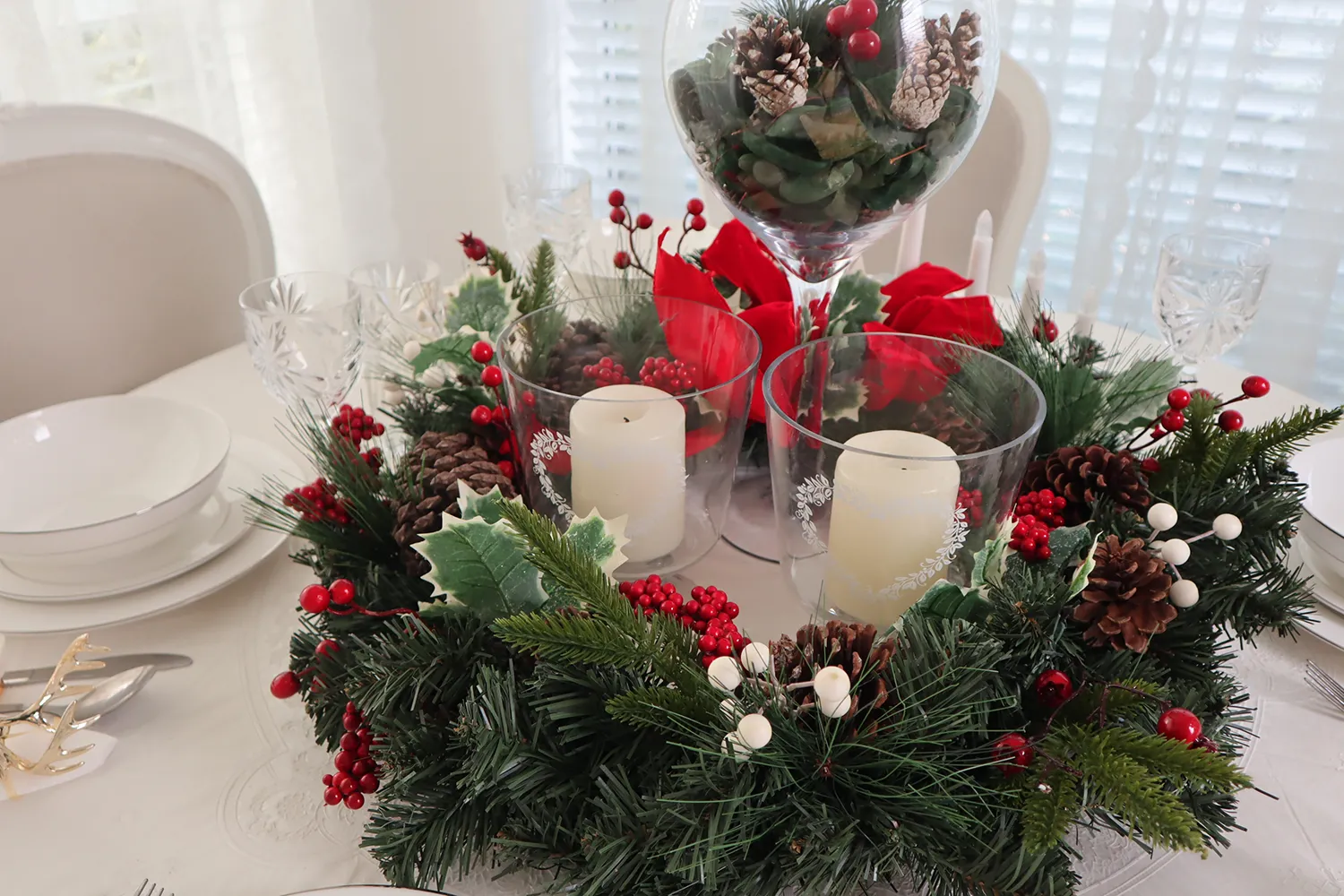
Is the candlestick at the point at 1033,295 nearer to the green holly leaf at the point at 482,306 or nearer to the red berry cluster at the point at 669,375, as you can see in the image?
the red berry cluster at the point at 669,375

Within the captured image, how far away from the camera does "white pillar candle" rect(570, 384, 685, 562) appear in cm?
53

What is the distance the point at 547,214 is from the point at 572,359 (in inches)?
19.9

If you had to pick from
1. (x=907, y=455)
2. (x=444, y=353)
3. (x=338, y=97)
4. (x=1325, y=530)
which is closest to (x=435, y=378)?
(x=444, y=353)

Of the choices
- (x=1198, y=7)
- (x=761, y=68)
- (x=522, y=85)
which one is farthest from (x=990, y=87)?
(x=522, y=85)

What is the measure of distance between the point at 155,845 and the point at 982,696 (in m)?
0.38

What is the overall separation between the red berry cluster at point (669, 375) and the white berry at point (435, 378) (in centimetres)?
15

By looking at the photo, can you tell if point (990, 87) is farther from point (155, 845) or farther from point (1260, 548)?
point (155, 845)

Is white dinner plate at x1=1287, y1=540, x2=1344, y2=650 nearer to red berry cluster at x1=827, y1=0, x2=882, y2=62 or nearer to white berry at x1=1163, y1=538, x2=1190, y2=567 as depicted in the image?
white berry at x1=1163, y1=538, x2=1190, y2=567

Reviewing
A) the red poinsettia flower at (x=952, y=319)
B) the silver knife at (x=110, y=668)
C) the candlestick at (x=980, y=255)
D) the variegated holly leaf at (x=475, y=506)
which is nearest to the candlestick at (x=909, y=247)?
the candlestick at (x=980, y=255)

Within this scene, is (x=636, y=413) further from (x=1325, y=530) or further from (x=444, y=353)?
(x=1325, y=530)

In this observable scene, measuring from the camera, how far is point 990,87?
568mm

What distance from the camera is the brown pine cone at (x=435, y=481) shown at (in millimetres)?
533

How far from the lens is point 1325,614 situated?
570 millimetres

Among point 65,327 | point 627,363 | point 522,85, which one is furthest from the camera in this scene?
point 522,85
